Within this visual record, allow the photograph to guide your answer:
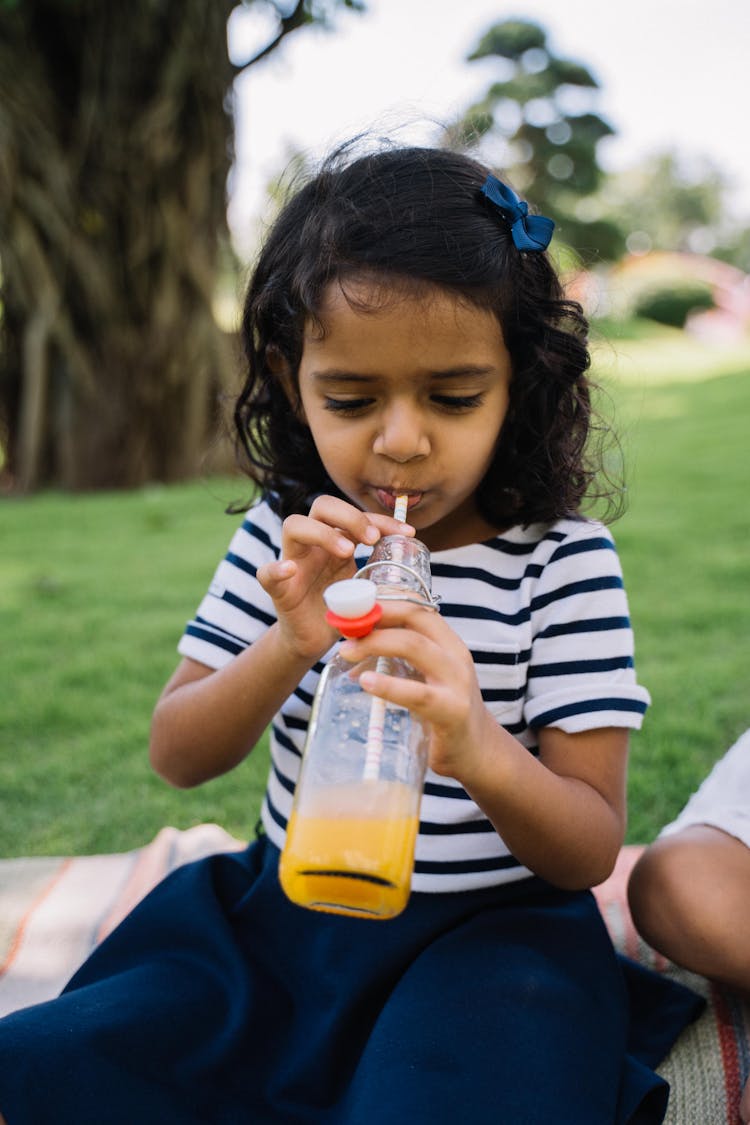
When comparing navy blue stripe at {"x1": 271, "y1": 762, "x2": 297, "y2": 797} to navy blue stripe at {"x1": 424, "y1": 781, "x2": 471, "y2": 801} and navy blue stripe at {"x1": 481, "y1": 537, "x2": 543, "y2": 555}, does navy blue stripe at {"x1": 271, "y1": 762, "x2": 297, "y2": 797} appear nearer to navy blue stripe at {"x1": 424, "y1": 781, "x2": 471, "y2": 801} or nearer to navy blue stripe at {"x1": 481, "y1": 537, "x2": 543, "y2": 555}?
navy blue stripe at {"x1": 424, "y1": 781, "x2": 471, "y2": 801}

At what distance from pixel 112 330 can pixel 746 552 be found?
4181mm

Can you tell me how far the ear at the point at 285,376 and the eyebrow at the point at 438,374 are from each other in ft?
0.65

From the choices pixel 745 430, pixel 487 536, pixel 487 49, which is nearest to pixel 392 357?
pixel 487 536

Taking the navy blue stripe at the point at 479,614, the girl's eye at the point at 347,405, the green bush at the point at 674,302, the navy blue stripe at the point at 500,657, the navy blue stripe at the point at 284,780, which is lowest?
the navy blue stripe at the point at 284,780

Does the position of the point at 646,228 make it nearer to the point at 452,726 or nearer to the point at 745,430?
the point at 745,430

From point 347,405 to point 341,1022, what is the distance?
811 mm

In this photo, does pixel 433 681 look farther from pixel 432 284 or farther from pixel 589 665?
pixel 432 284

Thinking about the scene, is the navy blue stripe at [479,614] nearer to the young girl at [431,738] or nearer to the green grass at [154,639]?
the young girl at [431,738]

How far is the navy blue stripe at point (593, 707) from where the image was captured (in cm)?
143

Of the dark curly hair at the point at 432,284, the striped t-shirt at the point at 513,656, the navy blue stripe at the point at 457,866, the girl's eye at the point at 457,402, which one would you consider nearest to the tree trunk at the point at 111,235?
the dark curly hair at the point at 432,284

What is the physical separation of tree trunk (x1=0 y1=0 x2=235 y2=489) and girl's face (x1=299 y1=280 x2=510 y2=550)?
17.9 feet

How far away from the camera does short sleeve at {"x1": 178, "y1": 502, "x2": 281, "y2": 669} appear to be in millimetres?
1649

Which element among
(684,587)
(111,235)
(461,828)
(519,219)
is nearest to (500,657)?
(461,828)

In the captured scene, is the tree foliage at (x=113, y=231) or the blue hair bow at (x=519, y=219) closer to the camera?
the blue hair bow at (x=519, y=219)
